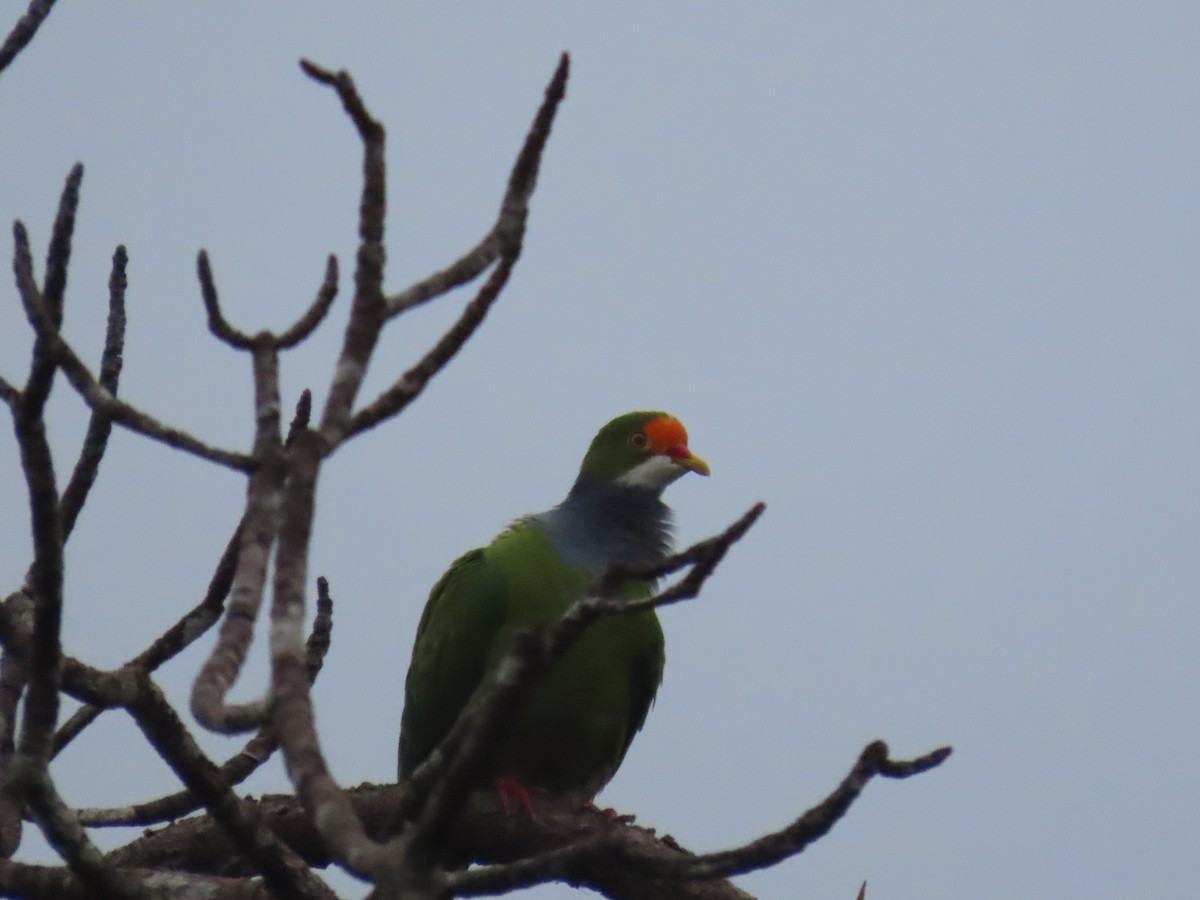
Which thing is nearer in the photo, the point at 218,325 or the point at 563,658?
the point at 218,325

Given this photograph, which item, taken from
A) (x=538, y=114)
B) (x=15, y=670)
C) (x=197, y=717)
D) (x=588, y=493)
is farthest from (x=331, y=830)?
(x=588, y=493)

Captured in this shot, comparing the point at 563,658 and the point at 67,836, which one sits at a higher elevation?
the point at 563,658

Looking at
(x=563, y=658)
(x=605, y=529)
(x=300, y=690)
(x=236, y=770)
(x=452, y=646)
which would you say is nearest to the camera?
(x=300, y=690)

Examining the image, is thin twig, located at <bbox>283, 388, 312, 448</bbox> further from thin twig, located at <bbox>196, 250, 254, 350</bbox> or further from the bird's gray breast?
the bird's gray breast

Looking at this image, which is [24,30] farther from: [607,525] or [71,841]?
[607,525]

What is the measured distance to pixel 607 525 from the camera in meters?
5.34

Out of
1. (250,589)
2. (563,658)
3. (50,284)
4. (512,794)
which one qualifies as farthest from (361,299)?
(563,658)

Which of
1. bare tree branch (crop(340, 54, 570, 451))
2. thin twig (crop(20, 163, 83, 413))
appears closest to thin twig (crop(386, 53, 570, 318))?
bare tree branch (crop(340, 54, 570, 451))

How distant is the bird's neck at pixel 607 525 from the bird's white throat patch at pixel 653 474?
34 millimetres

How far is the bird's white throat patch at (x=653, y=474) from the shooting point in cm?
557

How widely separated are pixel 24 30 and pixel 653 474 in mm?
3071

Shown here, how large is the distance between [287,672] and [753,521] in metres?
0.59

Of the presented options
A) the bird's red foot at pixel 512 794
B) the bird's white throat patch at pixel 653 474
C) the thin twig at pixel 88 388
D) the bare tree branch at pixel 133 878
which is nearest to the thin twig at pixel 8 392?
the thin twig at pixel 88 388

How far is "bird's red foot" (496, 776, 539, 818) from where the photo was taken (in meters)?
4.37
